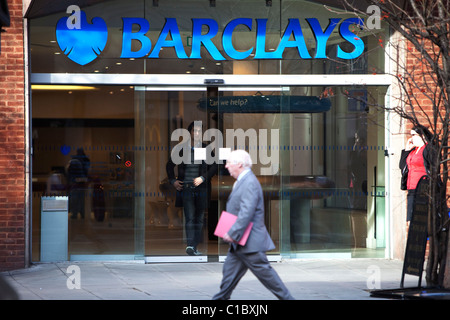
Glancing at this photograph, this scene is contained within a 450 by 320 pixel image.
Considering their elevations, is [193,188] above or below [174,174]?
below

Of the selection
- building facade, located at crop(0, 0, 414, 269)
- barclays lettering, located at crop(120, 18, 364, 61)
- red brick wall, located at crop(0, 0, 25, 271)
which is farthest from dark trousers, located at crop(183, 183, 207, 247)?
red brick wall, located at crop(0, 0, 25, 271)

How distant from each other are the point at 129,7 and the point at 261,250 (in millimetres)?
6015

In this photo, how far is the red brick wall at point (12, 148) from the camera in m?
11.2

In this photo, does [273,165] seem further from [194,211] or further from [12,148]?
[12,148]

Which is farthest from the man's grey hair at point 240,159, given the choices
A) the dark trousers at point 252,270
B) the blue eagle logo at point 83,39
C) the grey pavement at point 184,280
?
the blue eagle logo at point 83,39

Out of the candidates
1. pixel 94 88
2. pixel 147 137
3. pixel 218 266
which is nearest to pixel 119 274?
pixel 218 266

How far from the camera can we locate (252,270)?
7418 millimetres

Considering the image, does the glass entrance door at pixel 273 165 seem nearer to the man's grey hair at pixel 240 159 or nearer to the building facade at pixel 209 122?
the building facade at pixel 209 122

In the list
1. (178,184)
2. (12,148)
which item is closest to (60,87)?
(12,148)

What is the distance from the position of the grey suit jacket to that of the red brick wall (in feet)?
16.0

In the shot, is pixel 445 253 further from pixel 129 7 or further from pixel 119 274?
pixel 129 7

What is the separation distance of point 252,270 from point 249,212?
61 centimetres

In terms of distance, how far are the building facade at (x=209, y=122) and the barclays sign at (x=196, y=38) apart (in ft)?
0.06

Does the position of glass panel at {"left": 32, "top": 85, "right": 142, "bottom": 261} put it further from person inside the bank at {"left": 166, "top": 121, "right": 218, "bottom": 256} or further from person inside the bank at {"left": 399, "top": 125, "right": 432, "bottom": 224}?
person inside the bank at {"left": 399, "top": 125, "right": 432, "bottom": 224}
